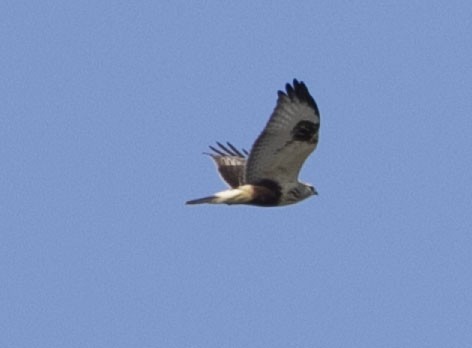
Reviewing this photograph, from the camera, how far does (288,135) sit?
20.0 metres

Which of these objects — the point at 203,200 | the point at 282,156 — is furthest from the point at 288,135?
the point at 203,200

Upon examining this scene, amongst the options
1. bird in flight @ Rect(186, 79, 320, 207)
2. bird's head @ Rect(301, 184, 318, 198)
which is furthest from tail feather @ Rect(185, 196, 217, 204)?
bird's head @ Rect(301, 184, 318, 198)

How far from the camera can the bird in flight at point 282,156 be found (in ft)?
65.3

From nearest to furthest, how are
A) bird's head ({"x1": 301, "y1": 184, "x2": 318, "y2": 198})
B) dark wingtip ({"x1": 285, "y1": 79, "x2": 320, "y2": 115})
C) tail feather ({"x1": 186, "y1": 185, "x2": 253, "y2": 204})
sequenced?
1. dark wingtip ({"x1": 285, "y1": 79, "x2": 320, "y2": 115})
2. tail feather ({"x1": 186, "y1": 185, "x2": 253, "y2": 204})
3. bird's head ({"x1": 301, "y1": 184, "x2": 318, "y2": 198})

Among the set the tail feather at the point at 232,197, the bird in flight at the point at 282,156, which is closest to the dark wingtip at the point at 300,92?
the bird in flight at the point at 282,156

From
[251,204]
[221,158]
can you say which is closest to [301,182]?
[251,204]

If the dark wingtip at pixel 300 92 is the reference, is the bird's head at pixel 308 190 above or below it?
below

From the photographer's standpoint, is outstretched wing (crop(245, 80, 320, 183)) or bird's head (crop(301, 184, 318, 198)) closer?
outstretched wing (crop(245, 80, 320, 183))

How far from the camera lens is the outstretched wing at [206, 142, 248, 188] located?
72.2 ft

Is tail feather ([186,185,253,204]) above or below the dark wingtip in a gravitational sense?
below

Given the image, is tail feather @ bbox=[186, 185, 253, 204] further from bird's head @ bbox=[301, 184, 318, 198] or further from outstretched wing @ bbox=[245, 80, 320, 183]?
bird's head @ bbox=[301, 184, 318, 198]

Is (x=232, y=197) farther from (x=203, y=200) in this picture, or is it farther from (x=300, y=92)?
(x=300, y=92)

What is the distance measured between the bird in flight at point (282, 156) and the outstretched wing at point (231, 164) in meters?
0.60

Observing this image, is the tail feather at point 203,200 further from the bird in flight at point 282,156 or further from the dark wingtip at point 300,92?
the dark wingtip at point 300,92
